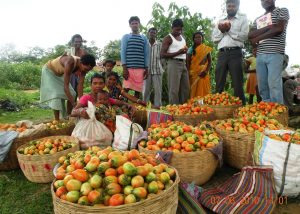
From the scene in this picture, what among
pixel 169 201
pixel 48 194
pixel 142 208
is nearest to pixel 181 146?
pixel 169 201

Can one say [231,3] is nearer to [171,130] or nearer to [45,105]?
[171,130]

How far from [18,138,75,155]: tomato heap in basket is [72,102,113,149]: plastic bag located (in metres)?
0.19

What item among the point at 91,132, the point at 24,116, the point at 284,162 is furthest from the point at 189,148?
the point at 24,116

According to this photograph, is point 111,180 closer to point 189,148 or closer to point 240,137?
point 189,148

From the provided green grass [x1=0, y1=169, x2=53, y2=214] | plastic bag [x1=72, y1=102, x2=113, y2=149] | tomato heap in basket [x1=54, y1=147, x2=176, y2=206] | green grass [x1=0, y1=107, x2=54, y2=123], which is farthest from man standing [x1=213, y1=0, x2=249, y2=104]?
green grass [x1=0, y1=107, x2=54, y2=123]

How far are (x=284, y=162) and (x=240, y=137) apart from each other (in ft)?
2.11

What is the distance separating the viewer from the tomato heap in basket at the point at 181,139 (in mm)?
3160

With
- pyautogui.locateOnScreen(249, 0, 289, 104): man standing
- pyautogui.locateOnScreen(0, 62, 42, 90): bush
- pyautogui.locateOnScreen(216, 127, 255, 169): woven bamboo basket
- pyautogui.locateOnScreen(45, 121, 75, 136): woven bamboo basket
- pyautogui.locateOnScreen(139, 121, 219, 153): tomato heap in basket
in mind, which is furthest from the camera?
pyautogui.locateOnScreen(0, 62, 42, 90): bush

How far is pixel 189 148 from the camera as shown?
308cm

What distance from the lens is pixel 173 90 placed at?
6543mm

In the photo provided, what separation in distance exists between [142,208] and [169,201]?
259mm

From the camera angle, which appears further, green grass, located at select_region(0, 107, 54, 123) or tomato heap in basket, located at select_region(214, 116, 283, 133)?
green grass, located at select_region(0, 107, 54, 123)

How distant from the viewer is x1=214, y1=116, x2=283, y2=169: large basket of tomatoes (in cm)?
332
